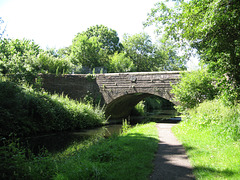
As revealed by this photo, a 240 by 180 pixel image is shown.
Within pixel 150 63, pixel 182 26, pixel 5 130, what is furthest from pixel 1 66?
pixel 150 63

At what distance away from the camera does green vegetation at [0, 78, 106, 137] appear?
30.5 feet

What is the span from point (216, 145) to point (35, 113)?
910 centimetres

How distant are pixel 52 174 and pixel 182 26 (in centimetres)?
586

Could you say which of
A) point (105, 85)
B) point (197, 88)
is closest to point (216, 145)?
point (197, 88)

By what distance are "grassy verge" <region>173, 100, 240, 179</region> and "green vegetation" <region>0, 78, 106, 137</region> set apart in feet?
23.1


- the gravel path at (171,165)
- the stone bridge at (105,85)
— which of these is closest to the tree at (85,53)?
the stone bridge at (105,85)

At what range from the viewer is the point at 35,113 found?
1111 centimetres

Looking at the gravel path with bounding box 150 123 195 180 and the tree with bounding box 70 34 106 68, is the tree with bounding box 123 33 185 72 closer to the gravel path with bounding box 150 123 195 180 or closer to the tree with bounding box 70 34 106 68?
the tree with bounding box 70 34 106 68

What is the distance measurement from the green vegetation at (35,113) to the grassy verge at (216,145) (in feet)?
23.1

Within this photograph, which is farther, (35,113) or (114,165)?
(35,113)

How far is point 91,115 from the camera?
44.1 ft

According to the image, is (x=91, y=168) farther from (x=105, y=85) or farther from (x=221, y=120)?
(x=105, y=85)

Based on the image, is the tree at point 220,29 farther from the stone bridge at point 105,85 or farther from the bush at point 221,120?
the stone bridge at point 105,85

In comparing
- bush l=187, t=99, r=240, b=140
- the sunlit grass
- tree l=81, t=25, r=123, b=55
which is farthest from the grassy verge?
tree l=81, t=25, r=123, b=55
